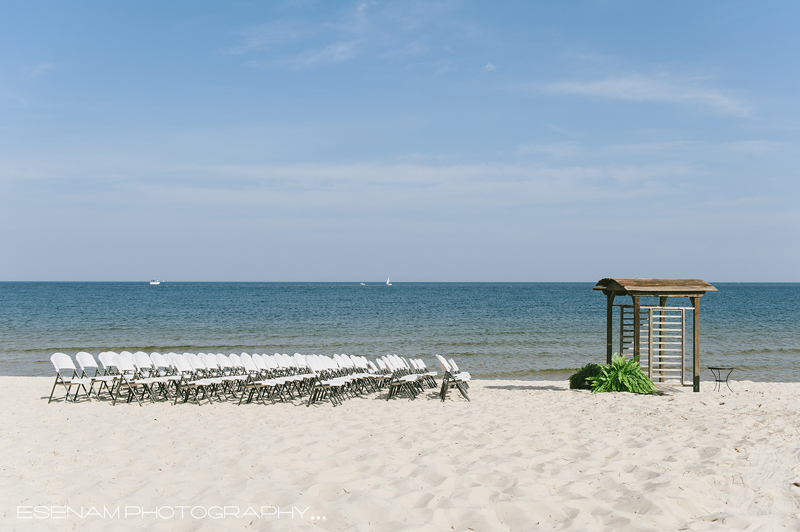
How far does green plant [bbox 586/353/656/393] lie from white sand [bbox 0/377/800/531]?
1.53m

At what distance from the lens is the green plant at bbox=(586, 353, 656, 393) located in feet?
33.7

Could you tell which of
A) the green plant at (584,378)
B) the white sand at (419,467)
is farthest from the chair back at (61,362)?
the green plant at (584,378)

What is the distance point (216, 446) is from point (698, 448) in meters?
5.31

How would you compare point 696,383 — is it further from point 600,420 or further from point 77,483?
point 77,483

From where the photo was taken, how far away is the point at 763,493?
14.7 ft

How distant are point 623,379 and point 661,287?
2.05 metres

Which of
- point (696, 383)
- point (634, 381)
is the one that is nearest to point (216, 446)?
point (634, 381)

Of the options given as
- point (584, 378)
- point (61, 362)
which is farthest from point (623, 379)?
point (61, 362)

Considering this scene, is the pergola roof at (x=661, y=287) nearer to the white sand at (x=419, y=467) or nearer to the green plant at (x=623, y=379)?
the green plant at (x=623, y=379)

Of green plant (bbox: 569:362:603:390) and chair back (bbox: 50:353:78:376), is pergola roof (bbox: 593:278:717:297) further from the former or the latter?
chair back (bbox: 50:353:78:376)

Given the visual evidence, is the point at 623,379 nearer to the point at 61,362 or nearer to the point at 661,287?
the point at 661,287

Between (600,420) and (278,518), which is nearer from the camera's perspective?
(278,518)

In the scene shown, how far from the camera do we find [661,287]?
10.9m

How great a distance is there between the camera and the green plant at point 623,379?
10.3m
